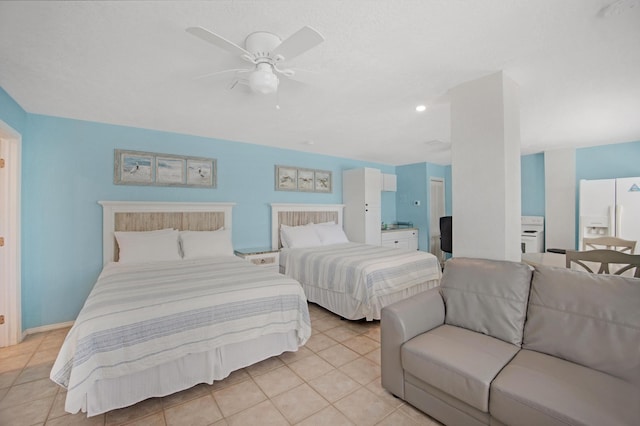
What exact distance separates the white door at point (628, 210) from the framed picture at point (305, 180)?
4699 millimetres

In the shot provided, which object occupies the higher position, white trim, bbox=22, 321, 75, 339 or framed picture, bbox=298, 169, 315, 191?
framed picture, bbox=298, 169, 315, 191

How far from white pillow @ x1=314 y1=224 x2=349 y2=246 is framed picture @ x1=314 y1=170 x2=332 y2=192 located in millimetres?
784

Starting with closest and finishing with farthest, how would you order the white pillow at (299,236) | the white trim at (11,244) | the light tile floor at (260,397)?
the light tile floor at (260,397) → the white trim at (11,244) → the white pillow at (299,236)

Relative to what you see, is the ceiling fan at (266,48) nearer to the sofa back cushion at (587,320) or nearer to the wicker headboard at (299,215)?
the sofa back cushion at (587,320)

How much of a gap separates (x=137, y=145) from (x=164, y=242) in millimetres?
1342

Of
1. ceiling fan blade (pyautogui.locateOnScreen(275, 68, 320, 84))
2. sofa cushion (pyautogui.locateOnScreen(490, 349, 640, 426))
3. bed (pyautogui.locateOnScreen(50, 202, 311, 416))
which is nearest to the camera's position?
sofa cushion (pyautogui.locateOnScreen(490, 349, 640, 426))

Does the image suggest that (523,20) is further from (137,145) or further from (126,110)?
(137,145)

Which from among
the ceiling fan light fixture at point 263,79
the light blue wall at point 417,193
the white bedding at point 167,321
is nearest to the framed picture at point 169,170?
the white bedding at point 167,321

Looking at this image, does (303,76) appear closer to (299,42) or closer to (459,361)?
(299,42)

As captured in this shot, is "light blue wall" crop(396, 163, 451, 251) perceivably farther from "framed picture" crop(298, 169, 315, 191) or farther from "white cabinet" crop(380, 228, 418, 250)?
"framed picture" crop(298, 169, 315, 191)

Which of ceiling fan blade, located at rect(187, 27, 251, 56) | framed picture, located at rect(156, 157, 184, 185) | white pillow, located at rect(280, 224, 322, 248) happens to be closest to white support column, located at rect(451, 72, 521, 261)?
ceiling fan blade, located at rect(187, 27, 251, 56)

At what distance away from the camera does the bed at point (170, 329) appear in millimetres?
1608

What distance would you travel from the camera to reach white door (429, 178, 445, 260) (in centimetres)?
630

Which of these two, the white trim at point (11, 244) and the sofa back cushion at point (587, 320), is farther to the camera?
the white trim at point (11, 244)
